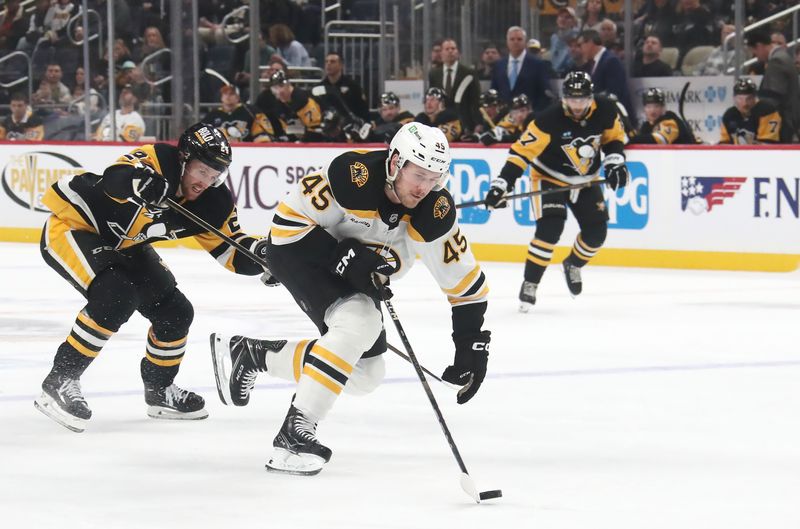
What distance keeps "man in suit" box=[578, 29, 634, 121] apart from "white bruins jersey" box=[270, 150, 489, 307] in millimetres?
6734

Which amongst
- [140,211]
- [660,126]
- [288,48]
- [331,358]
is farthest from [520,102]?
[331,358]

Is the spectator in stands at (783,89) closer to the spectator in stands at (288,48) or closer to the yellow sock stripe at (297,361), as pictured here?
the spectator in stands at (288,48)

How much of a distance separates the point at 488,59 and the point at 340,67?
4.09 feet

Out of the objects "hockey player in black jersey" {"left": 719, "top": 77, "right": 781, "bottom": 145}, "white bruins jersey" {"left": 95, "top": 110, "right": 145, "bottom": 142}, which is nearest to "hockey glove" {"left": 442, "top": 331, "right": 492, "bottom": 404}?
"hockey player in black jersey" {"left": 719, "top": 77, "right": 781, "bottom": 145}

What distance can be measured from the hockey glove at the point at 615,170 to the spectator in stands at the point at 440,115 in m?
3.13

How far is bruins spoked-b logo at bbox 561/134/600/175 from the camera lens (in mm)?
8258

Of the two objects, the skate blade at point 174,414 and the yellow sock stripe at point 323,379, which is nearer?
the yellow sock stripe at point 323,379

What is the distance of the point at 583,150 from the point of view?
→ 8.26 metres

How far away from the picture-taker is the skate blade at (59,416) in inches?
180

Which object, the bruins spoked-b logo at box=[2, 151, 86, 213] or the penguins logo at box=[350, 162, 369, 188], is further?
the bruins spoked-b logo at box=[2, 151, 86, 213]

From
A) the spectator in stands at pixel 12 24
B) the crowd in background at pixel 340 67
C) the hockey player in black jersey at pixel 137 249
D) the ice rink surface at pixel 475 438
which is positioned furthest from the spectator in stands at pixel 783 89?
the spectator in stands at pixel 12 24

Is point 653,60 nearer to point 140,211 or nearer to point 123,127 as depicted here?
point 123,127

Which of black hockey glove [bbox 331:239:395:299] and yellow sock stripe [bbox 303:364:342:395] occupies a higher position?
black hockey glove [bbox 331:239:395:299]

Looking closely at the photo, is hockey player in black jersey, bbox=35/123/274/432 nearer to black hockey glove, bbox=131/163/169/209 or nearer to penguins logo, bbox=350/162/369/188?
black hockey glove, bbox=131/163/169/209
